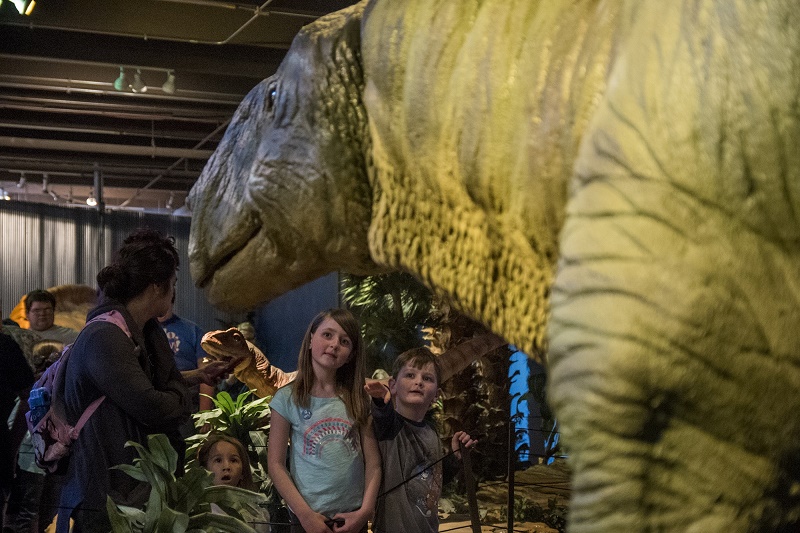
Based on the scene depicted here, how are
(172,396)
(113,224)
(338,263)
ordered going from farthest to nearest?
(113,224) → (172,396) → (338,263)

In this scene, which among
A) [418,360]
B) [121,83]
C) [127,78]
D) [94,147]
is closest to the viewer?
[418,360]

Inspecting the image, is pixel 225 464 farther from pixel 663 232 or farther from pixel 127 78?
pixel 127 78

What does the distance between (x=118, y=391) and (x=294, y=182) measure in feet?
6.45

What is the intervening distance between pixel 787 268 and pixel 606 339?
0.13 meters

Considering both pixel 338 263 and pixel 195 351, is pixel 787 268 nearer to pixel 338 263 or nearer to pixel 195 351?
pixel 338 263

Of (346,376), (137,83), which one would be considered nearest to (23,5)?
(137,83)

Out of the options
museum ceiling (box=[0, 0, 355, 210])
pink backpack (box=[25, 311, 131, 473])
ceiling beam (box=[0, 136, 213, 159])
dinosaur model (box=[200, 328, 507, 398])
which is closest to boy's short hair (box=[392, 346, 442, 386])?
dinosaur model (box=[200, 328, 507, 398])

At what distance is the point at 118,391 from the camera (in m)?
2.96

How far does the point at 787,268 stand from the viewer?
0.65m

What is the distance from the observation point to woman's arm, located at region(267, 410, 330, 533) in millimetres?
3277

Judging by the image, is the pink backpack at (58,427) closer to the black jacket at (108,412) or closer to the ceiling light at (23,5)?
the black jacket at (108,412)

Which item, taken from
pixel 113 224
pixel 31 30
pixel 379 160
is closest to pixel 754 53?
pixel 379 160

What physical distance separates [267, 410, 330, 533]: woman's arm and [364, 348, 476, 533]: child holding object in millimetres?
266

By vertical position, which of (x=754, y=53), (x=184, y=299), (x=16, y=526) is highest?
(x=184, y=299)
